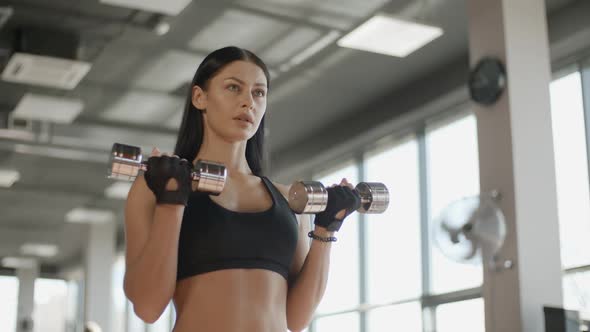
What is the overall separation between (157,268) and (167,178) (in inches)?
6.6

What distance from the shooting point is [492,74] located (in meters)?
4.92

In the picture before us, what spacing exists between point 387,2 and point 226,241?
4270mm

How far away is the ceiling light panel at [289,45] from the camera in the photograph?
20.5 feet

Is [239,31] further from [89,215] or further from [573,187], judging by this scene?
[89,215]

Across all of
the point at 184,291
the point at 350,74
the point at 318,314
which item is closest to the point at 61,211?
the point at 318,314

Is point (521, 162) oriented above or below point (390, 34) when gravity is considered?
below

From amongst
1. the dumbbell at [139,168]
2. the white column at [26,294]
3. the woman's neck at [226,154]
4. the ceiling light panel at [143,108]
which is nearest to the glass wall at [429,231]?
the ceiling light panel at [143,108]

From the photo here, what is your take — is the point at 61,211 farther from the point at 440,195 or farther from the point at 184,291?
the point at 184,291

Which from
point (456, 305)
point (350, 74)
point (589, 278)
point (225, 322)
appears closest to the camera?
point (225, 322)

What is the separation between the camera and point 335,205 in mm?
1746

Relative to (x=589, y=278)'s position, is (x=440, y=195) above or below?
above

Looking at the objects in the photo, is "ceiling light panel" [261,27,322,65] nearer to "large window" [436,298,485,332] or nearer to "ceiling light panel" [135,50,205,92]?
"ceiling light panel" [135,50,205,92]

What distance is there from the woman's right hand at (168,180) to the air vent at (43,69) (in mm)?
4384

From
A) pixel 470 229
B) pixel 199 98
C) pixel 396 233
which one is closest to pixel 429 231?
pixel 396 233
